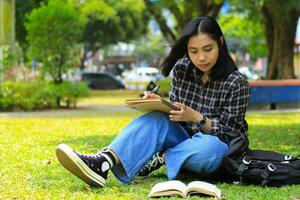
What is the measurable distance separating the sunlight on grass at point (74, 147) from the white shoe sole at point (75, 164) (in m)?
0.08

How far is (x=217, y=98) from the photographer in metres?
4.49

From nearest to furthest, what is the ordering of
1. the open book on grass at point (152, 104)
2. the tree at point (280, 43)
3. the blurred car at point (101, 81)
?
the open book on grass at point (152, 104), the tree at point (280, 43), the blurred car at point (101, 81)

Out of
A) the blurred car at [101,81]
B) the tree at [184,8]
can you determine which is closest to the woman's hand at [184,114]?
the tree at [184,8]

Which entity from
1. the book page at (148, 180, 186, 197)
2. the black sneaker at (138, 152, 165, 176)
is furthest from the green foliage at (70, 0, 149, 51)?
the book page at (148, 180, 186, 197)

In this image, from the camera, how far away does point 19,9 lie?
1275 inches

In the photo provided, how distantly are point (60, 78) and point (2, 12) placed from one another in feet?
8.73

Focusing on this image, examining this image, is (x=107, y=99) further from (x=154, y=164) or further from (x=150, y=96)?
(x=150, y=96)

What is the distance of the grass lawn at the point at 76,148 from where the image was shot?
161 inches

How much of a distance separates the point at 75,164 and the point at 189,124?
982 millimetres

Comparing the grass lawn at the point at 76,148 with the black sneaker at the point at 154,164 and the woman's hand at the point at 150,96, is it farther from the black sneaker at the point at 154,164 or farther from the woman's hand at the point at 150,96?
the woman's hand at the point at 150,96

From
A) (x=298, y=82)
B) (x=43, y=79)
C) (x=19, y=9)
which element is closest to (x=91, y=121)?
(x=43, y=79)

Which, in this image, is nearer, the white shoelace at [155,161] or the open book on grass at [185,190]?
the open book on grass at [185,190]

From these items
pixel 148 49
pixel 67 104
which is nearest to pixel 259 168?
pixel 67 104

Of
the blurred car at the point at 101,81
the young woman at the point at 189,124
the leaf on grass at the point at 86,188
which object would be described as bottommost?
the blurred car at the point at 101,81
